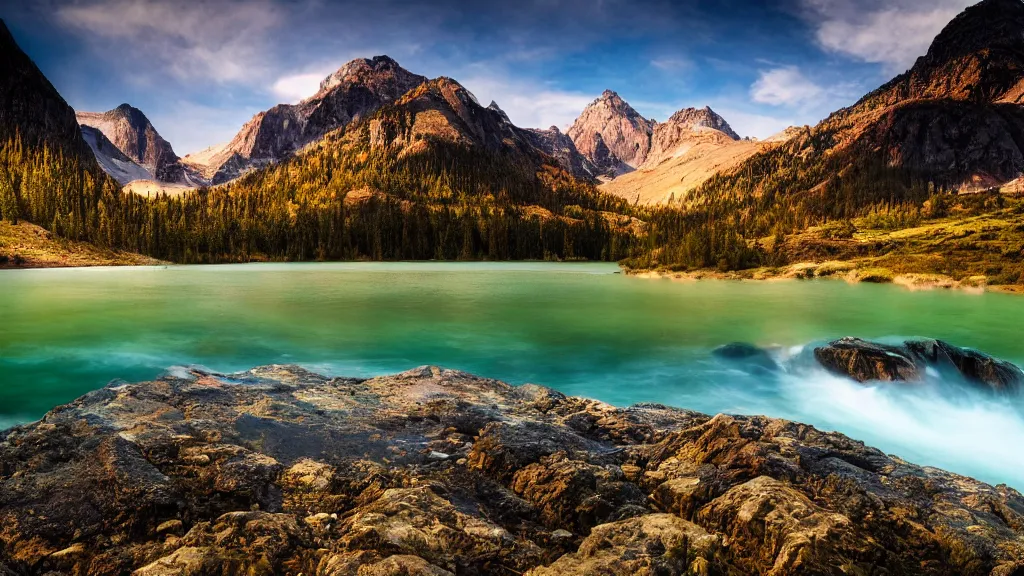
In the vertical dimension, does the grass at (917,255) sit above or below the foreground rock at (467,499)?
above

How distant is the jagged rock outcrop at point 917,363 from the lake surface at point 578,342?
0.65 meters

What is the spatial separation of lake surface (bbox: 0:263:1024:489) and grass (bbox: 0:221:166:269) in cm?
6075

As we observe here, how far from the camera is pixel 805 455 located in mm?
8602

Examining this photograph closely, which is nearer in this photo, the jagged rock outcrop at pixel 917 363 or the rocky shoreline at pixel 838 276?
the jagged rock outcrop at pixel 917 363

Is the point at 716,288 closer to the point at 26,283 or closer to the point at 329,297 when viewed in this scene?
the point at 329,297

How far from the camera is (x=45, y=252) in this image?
106438mm

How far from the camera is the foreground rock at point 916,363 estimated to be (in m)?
18.8

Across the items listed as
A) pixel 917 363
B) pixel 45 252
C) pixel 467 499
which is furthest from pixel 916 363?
pixel 45 252

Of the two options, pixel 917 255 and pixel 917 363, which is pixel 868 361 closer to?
pixel 917 363

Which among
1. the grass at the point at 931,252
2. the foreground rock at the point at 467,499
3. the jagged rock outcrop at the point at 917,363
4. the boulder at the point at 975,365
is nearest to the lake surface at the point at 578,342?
the jagged rock outcrop at the point at 917,363

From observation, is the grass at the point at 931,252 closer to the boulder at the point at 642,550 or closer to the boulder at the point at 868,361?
the boulder at the point at 868,361

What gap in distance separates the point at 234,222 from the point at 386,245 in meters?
45.7

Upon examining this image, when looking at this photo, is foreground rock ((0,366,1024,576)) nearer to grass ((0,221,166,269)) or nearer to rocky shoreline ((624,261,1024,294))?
rocky shoreline ((624,261,1024,294))

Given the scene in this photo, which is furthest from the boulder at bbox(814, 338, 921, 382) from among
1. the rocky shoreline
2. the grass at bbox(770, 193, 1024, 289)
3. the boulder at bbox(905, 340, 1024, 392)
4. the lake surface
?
the grass at bbox(770, 193, 1024, 289)
